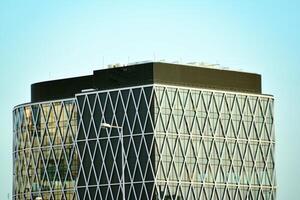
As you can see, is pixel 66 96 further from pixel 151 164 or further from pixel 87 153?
pixel 151 164

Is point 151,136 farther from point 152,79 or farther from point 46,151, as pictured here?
point 46,151

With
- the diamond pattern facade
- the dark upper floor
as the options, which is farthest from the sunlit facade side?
the dark upper floor

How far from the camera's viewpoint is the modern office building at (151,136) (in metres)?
166

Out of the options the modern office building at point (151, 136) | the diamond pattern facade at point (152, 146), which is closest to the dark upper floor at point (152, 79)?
the modern office building at point (151, 136)

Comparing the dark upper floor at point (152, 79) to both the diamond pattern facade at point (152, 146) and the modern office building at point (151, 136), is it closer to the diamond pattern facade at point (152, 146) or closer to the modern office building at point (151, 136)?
the modern office building at point (151, 136)

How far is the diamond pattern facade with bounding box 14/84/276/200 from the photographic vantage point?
165625 mm

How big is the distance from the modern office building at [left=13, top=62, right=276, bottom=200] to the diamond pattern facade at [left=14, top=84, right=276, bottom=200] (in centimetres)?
16

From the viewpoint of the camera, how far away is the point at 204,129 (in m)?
172

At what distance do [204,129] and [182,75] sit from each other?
9.58m

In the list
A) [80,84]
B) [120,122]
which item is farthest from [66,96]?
[120,122]

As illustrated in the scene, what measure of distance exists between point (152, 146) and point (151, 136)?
1.57 meters

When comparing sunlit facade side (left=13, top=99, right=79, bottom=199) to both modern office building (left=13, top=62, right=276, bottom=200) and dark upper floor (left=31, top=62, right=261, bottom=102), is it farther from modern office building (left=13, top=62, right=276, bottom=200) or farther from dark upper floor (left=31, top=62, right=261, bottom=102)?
dark upper floor (left=31, top=62, right=261, bottom=102)

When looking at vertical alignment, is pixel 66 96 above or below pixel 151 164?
above

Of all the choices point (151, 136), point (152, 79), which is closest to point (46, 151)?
point (151, 136)
